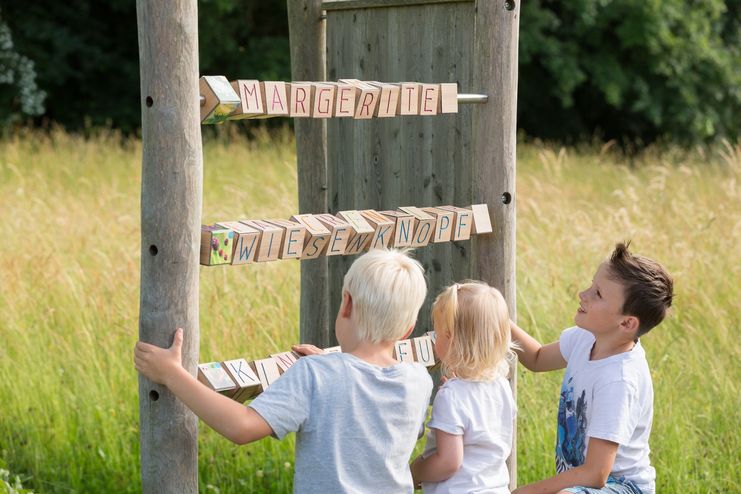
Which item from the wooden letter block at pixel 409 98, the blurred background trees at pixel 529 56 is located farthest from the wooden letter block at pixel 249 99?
the blurred background trees at pixel 529 56

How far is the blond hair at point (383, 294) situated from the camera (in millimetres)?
2533

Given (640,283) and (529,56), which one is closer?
(640,283)

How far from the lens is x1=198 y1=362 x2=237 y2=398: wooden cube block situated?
8.80ft

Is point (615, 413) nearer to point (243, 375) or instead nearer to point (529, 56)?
point (243, 375)

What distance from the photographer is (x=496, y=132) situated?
11.5ft

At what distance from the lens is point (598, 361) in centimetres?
296

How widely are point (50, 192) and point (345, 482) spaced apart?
6.41 meters

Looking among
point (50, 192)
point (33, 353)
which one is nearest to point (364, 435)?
point (33, 353)

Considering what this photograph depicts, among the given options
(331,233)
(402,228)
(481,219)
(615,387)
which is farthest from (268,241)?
(615,387)

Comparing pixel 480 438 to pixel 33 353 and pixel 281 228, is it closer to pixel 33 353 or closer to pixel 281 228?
pixel 281 228

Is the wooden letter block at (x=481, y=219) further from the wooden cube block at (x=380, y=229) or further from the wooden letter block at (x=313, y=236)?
the wooden letter block at (x=313, y=236)

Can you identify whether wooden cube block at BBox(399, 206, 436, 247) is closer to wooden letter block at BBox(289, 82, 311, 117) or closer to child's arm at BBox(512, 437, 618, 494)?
wooden letter block at BBox(289, 82, 311, 117)

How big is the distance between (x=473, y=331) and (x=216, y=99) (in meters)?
0.94

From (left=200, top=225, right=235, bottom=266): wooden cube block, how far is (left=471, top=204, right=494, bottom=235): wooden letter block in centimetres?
102
